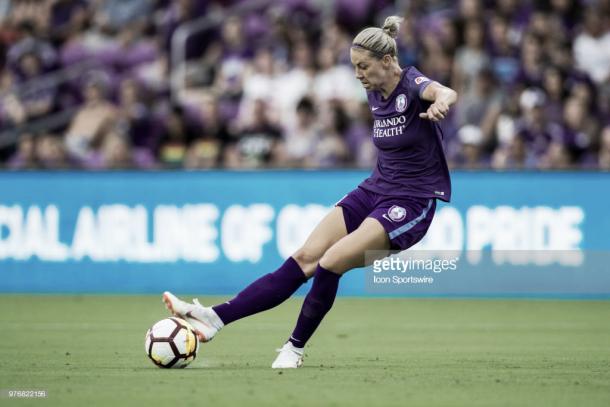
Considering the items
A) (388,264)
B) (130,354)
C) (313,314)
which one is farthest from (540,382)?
(388,264)

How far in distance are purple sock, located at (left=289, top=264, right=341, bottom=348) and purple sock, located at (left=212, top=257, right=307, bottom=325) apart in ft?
0.88

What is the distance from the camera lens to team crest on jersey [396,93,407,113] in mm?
8365

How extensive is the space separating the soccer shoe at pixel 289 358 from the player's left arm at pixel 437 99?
1771 millimetres

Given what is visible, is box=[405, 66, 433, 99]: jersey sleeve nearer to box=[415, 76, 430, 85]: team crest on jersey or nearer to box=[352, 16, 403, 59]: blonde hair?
box=[415, 76, 430, 85]: team crest on jersey

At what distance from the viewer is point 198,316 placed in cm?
844

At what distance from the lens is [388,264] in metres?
11.9

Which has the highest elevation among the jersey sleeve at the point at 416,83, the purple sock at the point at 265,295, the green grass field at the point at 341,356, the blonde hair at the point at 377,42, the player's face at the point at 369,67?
the blonde hair at the point at 377,42

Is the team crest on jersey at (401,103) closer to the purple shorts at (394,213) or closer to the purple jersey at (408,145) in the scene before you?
the purple jersey at (408,145)

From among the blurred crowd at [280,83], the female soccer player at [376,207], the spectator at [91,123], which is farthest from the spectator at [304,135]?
the female soccer player at [376,207]

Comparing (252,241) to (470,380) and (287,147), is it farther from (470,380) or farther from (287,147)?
(470,380)

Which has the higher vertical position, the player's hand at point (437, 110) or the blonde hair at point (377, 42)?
the blonde hair at point (377, 42)

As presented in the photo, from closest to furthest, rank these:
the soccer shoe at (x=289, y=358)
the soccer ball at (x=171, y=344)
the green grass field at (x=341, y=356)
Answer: the green grass field at (x=341, y=356) → the soccer ball at (x=171, y=344) → the soccer shoe at (x=289, y=358)

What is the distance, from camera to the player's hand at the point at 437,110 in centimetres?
768

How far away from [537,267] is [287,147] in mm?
3813
